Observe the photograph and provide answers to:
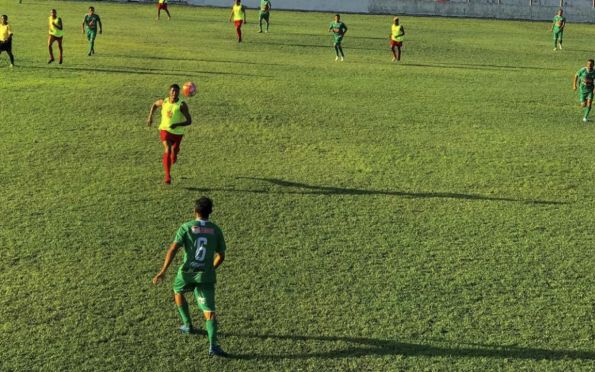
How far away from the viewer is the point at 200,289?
9555mm

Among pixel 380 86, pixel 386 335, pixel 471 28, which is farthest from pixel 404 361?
pixel 471 28

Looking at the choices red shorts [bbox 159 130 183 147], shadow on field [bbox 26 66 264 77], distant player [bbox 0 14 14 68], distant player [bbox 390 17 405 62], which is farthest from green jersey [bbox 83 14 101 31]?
red shorts [bbox 159 130 183 147]

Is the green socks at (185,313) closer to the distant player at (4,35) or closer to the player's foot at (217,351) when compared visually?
the player's foot at (217,351)

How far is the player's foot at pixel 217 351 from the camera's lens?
9477 mm

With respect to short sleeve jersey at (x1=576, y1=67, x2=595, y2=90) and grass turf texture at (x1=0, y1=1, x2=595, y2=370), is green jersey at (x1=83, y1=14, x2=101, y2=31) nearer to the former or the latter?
grass turf texture at (x1=0, y1=1, x2=595, y2=370)

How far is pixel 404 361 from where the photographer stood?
9516 mm

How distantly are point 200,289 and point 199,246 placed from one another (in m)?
0.56

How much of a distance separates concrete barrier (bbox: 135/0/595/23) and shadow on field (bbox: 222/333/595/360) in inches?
2003

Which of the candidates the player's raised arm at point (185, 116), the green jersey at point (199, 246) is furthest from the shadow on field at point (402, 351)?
the player's raised arm at point (185, 116)

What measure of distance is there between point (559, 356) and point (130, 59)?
990 inches

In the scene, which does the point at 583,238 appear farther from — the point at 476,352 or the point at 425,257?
the point at 476,352

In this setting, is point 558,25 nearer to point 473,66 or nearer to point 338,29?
point 473,66

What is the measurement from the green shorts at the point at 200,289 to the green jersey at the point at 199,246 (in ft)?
0.18

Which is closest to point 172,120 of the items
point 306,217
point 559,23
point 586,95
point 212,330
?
point 306,217
